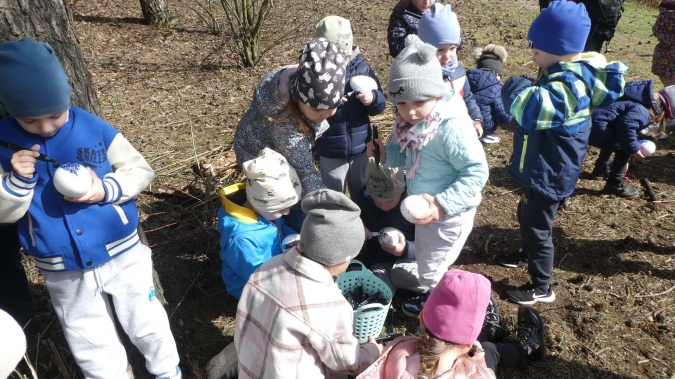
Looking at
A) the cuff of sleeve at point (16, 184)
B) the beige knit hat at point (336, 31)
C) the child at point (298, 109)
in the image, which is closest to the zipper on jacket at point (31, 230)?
the cuff of sleeve at point (16, 184)

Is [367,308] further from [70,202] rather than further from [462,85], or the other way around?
[462,85]

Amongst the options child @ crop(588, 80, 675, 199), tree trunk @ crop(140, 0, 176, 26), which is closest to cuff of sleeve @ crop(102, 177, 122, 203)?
child @ crop(588, 80, 675, 199)

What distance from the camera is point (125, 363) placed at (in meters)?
2.81

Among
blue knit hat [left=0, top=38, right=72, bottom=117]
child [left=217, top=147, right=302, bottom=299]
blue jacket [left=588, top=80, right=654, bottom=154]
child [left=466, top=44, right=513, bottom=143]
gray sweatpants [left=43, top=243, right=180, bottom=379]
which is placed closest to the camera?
blue knit hat [left=0, top=38, right=72, bottom=117]

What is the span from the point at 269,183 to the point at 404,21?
2.84 meters

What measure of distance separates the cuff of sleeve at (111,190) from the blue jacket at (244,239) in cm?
76

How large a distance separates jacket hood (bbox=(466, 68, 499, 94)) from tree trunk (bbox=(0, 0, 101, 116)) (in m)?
3.69

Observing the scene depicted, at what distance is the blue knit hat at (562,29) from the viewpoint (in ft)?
9.46

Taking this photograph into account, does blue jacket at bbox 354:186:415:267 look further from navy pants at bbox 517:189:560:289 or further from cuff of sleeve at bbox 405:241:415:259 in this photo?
navy pants at bbox 517:189:560:289

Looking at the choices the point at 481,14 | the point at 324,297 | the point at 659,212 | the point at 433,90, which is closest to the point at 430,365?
the point at 324,297

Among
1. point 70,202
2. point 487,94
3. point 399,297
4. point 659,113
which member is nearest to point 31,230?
point 70,202

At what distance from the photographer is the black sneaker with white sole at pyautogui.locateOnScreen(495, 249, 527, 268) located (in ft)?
13.2

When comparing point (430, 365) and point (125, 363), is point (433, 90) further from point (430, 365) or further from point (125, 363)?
point (125, 363)

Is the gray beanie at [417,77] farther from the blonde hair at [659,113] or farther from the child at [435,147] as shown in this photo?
the blonde hair at [659,113]
